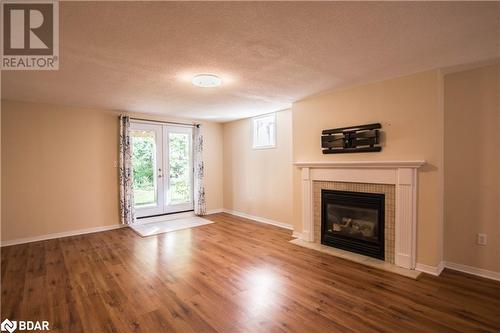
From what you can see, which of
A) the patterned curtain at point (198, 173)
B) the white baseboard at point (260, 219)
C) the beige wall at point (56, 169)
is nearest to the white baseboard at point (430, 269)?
the white baseboard at point (260, 219)

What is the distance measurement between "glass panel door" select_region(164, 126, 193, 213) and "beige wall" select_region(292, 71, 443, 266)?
377cm

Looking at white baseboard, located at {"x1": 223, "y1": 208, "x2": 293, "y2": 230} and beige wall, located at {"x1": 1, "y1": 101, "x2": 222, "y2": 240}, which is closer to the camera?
beige wall, located at {"x1": 1, "y1": 101, "x2": 222, "y2": 240}

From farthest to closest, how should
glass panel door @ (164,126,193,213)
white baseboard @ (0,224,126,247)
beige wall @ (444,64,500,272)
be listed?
glass panel door @ (164,126,193,213), white baseboard @ (0,224,126,247), beige wall @ (444,64,500,272)

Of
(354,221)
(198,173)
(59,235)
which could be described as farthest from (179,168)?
(354,221)

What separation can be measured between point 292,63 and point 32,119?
449 cm

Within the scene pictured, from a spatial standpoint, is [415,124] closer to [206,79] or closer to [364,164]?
[364,164]

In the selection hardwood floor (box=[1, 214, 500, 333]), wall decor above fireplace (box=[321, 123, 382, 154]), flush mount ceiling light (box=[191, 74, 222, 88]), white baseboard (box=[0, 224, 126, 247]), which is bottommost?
hardwood floor (box=[1, 214, 500, 333])

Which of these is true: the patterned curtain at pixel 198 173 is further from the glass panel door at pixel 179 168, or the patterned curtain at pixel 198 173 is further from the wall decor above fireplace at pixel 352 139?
the wall decor above fireplace at pixel 352 139

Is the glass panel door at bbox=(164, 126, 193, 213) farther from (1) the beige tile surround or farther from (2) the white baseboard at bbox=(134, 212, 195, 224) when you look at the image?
(1) the beige tile surround

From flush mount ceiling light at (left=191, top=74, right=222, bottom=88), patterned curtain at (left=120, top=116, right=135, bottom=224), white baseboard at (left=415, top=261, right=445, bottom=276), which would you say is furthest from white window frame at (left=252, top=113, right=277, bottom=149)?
white baseboard at (left=415, top=261, right=445, bottom=276)

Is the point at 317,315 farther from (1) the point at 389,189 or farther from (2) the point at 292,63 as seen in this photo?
(2) the point at 292,63

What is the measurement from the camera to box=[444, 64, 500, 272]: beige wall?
271 cm

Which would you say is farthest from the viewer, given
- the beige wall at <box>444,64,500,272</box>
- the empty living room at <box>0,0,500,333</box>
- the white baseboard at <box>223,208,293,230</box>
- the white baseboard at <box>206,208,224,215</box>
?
the white baseboard at <box>206,208,224,215</box>

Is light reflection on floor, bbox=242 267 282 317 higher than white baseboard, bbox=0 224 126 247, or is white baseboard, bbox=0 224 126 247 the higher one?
white baseboard, bbox=0 224 126 247
